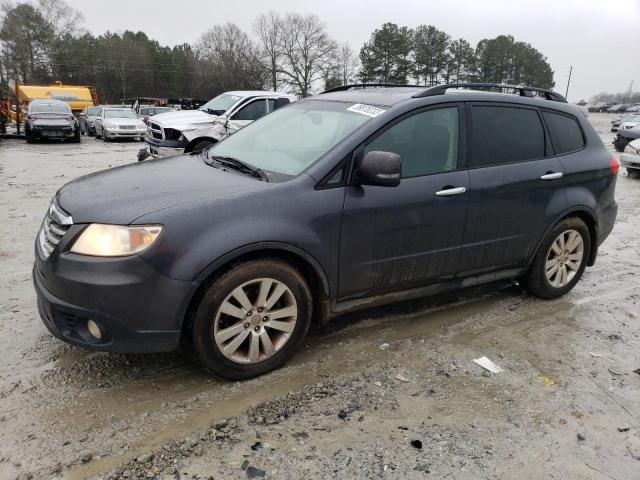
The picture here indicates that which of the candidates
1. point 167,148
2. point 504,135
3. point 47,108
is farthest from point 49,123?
point 504,135

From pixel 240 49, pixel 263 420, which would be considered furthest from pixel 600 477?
pixel 240 49

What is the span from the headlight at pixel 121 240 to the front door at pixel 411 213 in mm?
1160

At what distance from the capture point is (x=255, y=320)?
3.04 m

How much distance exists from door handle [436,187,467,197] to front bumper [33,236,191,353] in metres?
1.82

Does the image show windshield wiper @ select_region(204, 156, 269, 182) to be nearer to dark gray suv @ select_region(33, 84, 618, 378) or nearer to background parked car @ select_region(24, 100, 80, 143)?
dark gray suv @ select_region(33, 84, 618, 378)

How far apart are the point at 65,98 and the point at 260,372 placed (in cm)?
3346

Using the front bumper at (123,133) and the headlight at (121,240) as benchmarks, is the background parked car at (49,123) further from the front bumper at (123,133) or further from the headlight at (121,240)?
the headlight at (121,240)

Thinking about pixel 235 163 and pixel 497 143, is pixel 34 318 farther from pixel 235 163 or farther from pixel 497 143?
pixel 497 143

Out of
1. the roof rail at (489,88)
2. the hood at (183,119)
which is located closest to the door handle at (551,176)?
the roof rail at (489,88)

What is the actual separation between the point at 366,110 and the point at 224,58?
75.5 meters

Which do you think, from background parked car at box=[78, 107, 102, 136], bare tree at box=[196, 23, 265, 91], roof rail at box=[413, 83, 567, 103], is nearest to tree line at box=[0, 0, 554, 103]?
bare tree at box=[196, 23, 265, 91]

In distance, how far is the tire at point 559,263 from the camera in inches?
170

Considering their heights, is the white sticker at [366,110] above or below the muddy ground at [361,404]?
above

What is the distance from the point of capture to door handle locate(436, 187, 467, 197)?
3539mm
